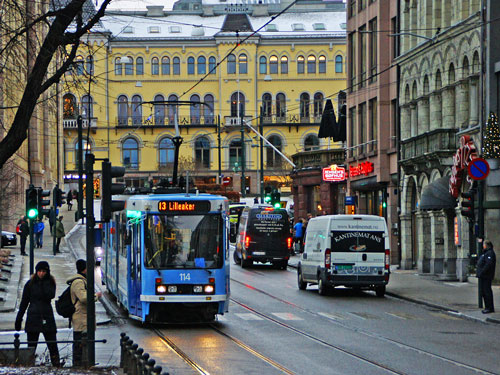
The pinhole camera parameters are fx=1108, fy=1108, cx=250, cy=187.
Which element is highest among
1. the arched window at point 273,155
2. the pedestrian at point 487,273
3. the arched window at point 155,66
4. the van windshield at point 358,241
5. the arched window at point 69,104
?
the arched window at point 155,66

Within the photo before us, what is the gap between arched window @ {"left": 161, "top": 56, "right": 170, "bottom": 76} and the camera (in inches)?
4279

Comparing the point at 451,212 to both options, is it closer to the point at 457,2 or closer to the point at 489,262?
the point at 457,2

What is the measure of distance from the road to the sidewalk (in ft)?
1.50

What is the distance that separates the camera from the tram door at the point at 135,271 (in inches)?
919

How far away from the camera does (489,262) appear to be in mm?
26312

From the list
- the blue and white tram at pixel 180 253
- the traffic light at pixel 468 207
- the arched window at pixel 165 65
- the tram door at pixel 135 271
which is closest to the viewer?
the blue and white tram at pixel 180 253

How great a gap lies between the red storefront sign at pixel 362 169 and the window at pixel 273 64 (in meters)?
53.7

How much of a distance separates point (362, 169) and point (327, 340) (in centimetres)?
3317

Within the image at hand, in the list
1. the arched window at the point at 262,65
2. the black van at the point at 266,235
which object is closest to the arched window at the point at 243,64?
the arched window at the point at 262,65

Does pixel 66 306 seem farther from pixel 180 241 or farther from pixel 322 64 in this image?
pixel 322 64

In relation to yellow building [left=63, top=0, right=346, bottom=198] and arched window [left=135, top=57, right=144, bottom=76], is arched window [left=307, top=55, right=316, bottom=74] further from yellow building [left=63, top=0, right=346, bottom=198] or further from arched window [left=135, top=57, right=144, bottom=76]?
arched window [left=135, top=57, right=144, bottom=76]

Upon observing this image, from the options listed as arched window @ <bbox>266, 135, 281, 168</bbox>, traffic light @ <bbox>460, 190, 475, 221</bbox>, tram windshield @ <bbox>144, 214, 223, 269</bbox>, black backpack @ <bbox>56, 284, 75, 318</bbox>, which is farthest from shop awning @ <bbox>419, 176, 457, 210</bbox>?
arched window @ <bbox>266, 135, 281, 168</bbox>

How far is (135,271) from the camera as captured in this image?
930 inches

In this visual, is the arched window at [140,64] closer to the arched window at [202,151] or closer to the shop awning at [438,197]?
the arched window at [202,151]
